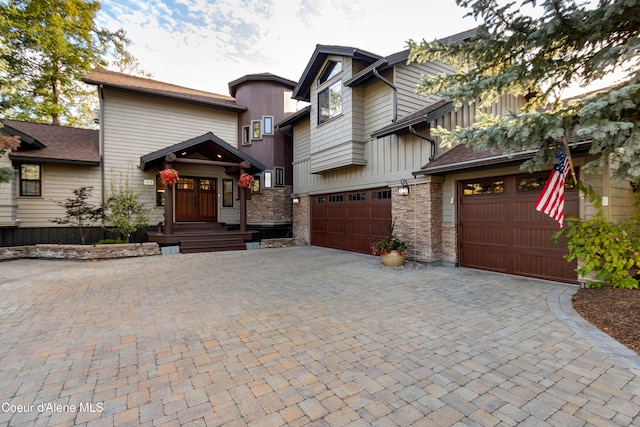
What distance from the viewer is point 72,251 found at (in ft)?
30.8

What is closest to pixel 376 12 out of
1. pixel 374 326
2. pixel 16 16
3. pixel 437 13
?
pixel 437 13

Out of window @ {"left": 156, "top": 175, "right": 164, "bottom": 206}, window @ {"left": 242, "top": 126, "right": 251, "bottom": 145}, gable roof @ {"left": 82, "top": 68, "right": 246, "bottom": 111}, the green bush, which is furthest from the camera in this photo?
window @ {"left": 242, "top": 126, "right": 251, "bottom": 145}

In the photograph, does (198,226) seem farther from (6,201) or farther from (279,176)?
(6,201)

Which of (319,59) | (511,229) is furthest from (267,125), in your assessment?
(511,229)

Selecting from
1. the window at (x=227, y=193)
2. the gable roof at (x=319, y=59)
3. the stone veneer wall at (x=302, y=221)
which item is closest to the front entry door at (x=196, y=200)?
the window at (x=227, y=193)

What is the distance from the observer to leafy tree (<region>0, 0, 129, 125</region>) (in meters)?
14.1

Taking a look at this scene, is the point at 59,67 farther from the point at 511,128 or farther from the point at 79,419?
the point at 511,128

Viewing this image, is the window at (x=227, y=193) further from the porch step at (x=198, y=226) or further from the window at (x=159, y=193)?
the window at (x=159, y=193)

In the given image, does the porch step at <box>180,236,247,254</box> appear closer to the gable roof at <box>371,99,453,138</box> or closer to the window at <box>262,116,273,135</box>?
the window at <box>262,116,273,135</box>

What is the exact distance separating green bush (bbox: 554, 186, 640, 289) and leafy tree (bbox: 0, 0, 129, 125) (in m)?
21.2

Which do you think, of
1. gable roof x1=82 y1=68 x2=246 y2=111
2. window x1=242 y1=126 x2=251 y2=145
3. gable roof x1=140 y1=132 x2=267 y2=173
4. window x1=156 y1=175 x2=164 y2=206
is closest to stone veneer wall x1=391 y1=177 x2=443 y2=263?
gable roof x1=140 y1=132 x2=267 y2=173

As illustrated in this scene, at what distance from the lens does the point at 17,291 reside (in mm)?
5645

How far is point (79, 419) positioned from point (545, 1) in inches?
247

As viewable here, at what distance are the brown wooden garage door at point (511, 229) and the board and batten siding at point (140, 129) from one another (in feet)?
39.9
